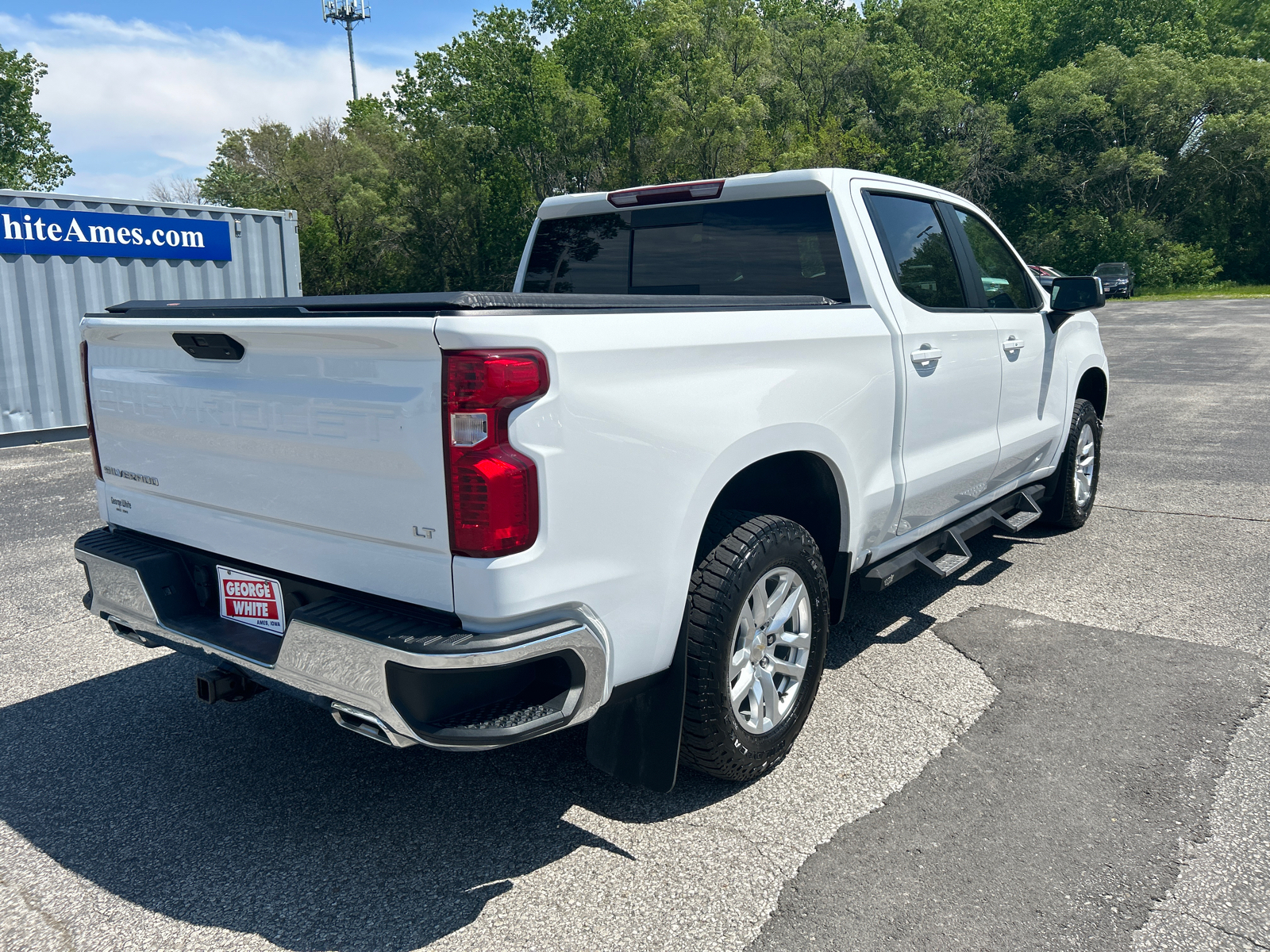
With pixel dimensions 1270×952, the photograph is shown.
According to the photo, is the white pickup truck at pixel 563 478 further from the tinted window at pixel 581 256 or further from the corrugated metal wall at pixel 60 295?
the corrugated metal wall at pixel 60 295

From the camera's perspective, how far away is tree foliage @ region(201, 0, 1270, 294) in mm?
41438

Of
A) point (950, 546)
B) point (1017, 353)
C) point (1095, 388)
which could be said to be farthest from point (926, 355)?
point (1095, 388)

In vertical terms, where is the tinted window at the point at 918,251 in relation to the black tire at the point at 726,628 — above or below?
above

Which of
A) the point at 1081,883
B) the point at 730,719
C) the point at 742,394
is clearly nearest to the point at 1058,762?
the point at 1081,883

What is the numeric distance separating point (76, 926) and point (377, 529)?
4.28 ft

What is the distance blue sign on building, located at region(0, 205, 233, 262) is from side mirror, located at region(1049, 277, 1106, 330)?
10.7 m

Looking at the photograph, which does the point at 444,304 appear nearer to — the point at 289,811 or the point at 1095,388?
the point at 289,811

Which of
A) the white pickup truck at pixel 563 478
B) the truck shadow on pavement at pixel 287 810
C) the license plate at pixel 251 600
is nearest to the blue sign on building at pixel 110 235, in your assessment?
the truck shadow on pavement at pixel 287 810

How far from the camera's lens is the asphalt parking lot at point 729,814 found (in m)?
2.48

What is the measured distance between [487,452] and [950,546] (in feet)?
9.26

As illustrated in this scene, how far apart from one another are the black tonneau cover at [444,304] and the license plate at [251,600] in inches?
30.0

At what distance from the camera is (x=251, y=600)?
2.82 m

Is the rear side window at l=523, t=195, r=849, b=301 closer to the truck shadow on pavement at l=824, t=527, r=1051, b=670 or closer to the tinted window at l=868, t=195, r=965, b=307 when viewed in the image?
the tinted window at l=868, t=195, r=965, b=307

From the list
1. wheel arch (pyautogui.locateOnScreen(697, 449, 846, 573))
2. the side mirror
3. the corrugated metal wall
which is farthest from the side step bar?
the corrugated metal wall
